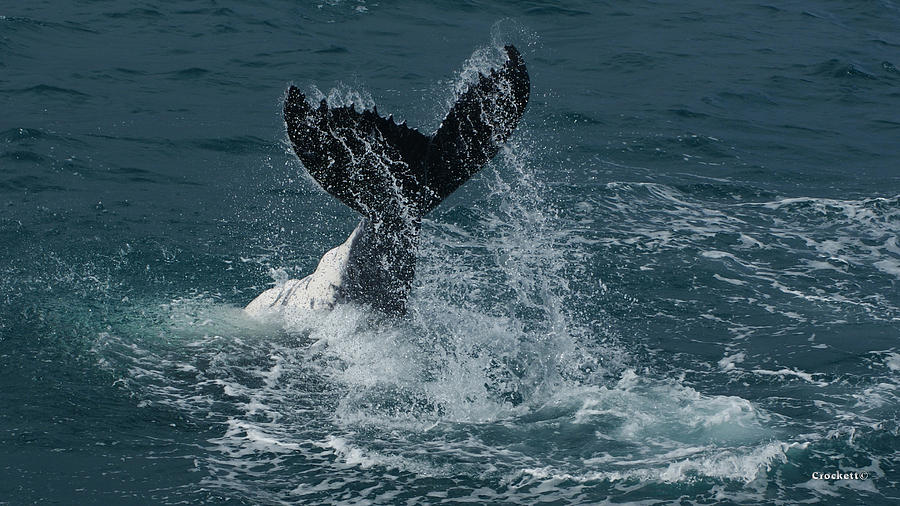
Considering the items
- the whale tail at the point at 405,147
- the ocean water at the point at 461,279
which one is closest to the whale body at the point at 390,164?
the whale tail at the point at 405,147

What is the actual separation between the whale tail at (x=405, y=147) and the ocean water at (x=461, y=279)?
44cm

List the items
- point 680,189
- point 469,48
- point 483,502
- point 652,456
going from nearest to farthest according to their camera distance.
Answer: point 483,502 < point 652,456 < point 680,189 < point 469,48

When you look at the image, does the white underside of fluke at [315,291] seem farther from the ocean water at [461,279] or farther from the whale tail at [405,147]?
the whale tail at [405,147]

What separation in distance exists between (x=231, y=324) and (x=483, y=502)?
3896 millimetres

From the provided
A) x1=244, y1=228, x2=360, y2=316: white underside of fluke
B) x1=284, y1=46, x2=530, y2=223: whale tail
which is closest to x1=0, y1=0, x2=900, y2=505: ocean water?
x1=244, y1=228, x2=360, y2=316: white underside of fluke

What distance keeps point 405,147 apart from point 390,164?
19 cm

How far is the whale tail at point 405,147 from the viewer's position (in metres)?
9.30

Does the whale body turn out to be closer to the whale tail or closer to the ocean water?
the whale tail

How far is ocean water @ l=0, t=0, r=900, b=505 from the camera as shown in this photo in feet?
27.8

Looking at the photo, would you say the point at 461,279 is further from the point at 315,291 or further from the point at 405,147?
the point at 405,147

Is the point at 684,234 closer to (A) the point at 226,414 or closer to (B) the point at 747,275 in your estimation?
(B) the point at 747,275

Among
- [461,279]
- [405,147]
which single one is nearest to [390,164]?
[405,147]

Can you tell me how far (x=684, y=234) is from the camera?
13758mm

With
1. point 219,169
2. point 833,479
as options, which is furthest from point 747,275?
point 219,169
